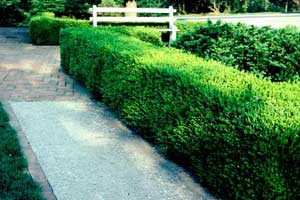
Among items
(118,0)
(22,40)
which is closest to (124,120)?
(22,40)

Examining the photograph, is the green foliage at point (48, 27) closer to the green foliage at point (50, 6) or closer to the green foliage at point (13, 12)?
the green foliage at point (50, 6)

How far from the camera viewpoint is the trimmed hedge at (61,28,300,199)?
3094mm

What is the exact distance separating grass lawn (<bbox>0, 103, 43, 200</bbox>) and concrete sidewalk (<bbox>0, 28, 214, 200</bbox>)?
10 centimetres

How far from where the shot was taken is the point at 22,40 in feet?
46.6

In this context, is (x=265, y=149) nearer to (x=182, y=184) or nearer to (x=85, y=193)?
(x=182, y=184)

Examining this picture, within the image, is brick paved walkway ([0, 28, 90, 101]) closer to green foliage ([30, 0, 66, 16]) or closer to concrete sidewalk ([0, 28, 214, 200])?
concrete sidewalk ([0, 28, 214, 200])

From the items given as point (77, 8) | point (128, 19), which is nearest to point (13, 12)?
point (77, 8)

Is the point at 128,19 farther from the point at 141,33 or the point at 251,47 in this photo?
the point at 251,47

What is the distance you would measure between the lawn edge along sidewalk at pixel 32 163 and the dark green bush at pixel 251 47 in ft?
9.10

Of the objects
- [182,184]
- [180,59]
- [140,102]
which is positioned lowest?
[182,184]

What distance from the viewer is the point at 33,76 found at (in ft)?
28.1

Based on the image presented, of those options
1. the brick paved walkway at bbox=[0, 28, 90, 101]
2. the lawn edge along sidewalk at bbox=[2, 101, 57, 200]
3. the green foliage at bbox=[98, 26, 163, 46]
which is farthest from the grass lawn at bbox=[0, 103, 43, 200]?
the green foliage at bbox=[98, 26, 163, 46]

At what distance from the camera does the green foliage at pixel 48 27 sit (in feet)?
42.8

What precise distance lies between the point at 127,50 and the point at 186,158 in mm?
1922
